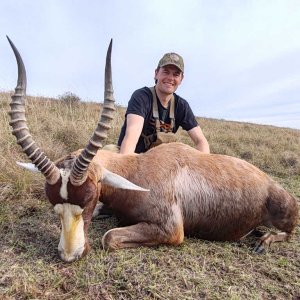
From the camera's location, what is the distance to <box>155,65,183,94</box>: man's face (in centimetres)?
633

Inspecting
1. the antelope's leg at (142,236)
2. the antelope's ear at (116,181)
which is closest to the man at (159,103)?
the antelope's ear at (116,181)

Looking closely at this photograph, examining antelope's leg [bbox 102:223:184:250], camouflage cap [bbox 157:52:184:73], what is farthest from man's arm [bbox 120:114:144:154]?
antelope's leg [bbox 102:223:184:250]

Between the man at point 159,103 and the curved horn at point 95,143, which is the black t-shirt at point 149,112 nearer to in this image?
the man at point 159,103

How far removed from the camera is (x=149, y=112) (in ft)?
21.0

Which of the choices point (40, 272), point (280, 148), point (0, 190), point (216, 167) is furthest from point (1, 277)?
point (280, 148)

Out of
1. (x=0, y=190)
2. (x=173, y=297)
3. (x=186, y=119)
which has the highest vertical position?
(x=186, y=119)

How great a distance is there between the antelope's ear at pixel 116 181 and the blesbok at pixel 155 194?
0.01 meters

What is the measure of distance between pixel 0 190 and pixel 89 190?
1.99m

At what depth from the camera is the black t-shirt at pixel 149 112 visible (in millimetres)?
6182

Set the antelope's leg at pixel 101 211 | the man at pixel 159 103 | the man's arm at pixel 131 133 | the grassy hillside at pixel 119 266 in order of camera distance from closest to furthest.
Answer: the grassy hillside at pixel 119 266
the antelope's leg at pixel 101 211
the man's arm at pixel 131 133
the man at pixel 159 103

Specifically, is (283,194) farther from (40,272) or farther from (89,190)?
(40,272)

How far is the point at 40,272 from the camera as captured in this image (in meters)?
3.48

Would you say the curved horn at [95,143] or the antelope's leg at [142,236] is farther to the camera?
the antelope's leg at [142,236]

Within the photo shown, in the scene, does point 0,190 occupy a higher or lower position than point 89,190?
lower
